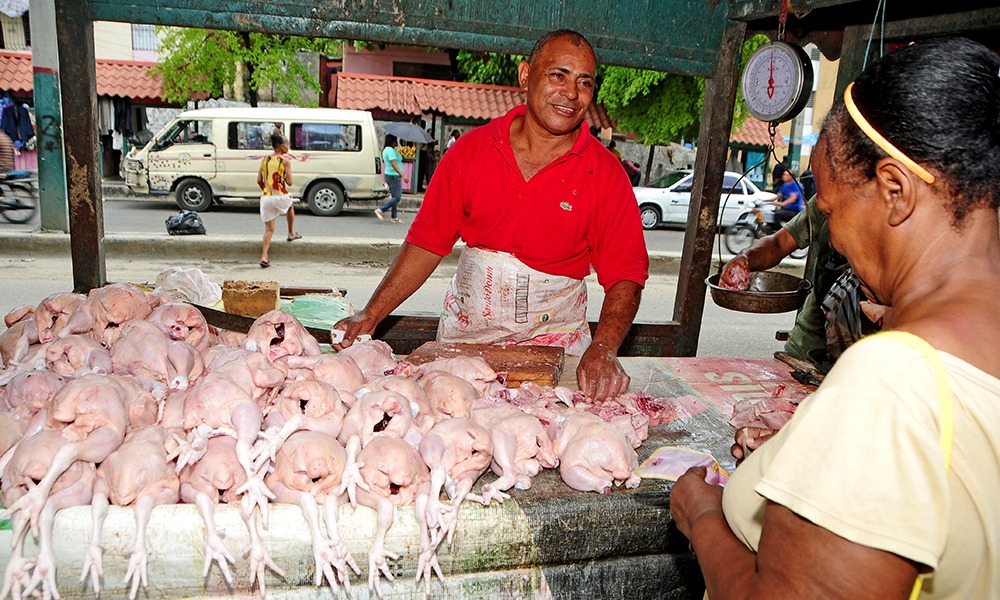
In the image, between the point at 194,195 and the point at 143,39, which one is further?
the point at 143,39

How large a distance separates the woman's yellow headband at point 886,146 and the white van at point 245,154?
16.2m

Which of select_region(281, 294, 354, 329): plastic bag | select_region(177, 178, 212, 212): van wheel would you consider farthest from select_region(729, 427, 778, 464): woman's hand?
select_region(177, 178, 212, 212): van wheel

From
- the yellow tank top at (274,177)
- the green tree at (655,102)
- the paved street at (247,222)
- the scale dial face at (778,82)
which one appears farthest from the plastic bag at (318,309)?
the green tree at (655,102)

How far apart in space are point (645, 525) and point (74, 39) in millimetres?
3488

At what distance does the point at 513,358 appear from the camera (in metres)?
3.01

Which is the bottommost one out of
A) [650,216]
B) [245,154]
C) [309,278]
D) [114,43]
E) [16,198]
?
[309,278]

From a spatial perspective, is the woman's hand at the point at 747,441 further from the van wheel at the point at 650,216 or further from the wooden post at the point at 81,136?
the van wheel at the point at 650,216

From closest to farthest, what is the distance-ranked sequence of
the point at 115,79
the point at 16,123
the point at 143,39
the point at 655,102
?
1. the point at 655,102
2. the point at 16,123
3. the point at 115,79
4. the point at 143,39

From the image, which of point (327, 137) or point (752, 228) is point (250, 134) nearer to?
point (327, 137)

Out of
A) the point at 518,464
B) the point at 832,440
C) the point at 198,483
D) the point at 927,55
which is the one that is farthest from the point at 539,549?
the point at 927,55

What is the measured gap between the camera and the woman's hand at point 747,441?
2342mm

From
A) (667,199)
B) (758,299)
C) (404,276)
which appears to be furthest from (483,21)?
(667,199)

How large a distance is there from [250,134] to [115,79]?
7701 mm

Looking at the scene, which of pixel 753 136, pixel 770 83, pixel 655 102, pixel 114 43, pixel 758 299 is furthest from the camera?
pixel 114 43
